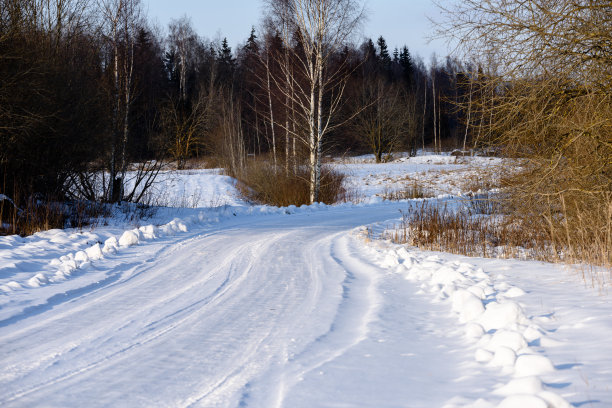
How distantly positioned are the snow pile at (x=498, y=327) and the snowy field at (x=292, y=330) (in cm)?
1

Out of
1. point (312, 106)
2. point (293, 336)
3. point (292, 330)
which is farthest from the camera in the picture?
point (312, 106)

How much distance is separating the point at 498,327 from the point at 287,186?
48.7 feet

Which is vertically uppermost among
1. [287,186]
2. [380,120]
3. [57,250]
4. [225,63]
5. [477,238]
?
[225,63]

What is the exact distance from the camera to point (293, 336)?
3.49 m

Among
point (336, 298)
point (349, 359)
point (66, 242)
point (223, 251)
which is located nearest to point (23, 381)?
point (349, 359)

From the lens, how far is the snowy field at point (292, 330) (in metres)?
2.51

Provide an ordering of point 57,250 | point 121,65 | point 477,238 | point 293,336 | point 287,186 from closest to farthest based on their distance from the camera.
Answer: point 293,336, point 57,250, point 477,238, point 121,65, point 287,186

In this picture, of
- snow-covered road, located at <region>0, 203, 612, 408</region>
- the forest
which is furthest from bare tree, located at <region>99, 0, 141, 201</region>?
snow-covered road, located at <region>0, 203, 612, 408</region>

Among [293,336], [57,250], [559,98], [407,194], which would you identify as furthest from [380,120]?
[293,336]

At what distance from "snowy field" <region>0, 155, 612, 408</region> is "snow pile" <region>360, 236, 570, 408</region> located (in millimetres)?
11

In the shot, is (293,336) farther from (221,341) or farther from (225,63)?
(225,63)

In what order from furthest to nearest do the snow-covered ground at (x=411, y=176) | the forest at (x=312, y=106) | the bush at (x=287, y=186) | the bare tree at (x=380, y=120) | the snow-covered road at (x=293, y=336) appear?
the bare tree at (x=380, y=120) < the snow-covered ground at (x=411, y=176) < the bush at (x=287, y=186) < the forest at (x=312, y=106) < the snow-covered road at (x=293, y=336)

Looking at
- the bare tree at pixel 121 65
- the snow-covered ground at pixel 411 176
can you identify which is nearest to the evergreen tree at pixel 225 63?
the snow-covered ground at pixel 411 176

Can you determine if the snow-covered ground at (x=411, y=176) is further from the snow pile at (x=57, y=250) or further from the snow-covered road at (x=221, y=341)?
the snow-covered road at (x=221, y=341)
